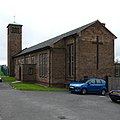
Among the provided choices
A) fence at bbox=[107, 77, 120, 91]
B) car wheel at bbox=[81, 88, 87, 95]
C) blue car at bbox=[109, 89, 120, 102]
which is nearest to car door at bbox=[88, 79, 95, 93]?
car wheel at bbox=[81, 88, 87, 95]

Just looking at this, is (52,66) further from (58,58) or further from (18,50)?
(18,50)

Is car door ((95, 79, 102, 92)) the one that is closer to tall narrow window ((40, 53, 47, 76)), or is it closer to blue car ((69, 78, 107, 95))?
blue car ((69, 78, 107, 95))

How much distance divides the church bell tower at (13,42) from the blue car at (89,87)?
125ft

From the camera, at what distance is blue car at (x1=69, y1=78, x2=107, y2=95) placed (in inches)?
882

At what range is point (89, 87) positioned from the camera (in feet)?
74.8

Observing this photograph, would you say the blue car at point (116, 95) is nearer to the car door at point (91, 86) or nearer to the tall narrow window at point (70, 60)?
the car door at point (91, 86)

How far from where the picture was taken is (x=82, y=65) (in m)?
26.7

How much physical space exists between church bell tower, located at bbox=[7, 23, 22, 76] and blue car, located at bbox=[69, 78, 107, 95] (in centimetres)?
3814

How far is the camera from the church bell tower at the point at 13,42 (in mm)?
58562

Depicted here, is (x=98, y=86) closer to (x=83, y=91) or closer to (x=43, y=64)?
(x=83, y=91)

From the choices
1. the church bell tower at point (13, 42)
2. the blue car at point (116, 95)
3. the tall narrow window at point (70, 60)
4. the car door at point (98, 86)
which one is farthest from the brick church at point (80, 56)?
the church bell tower at point (13, 42)

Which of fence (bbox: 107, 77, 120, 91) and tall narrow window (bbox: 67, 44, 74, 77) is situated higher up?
tall narrow window (bbox: 67, 44, 74, 77)

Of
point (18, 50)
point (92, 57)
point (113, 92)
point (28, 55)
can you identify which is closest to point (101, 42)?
point (92, 57)

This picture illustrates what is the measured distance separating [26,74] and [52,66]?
9425 mm
